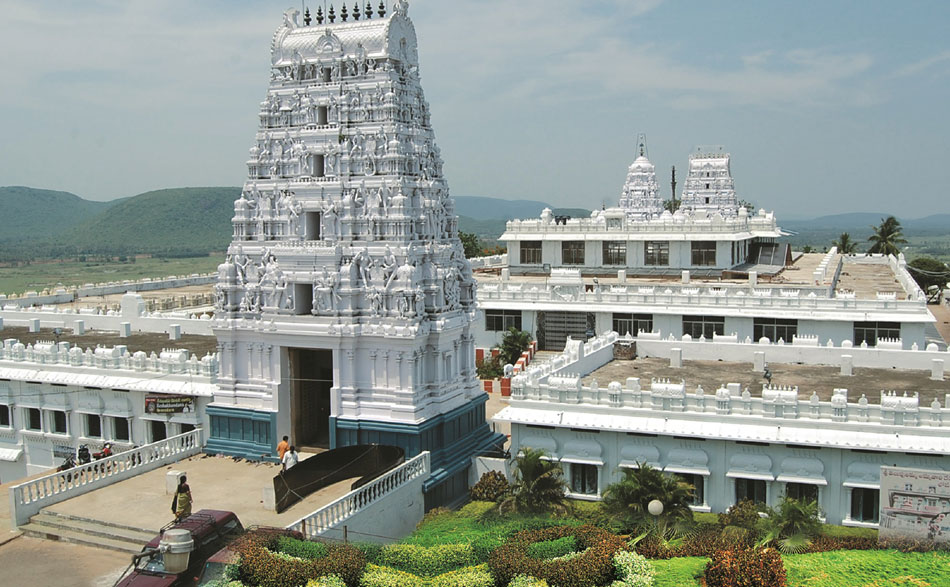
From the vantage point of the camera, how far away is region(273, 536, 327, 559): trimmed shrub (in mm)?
23031

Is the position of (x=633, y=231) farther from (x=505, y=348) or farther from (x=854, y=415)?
(x=854, y=415)

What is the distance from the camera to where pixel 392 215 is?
3344 cm

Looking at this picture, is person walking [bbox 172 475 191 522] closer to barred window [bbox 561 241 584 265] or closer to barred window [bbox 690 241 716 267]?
barred window [bbox 561 241 584 265]

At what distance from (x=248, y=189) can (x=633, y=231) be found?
40.0 m

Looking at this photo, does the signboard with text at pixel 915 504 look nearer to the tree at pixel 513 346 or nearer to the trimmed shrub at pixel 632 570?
the trimmed shrub at pixel 632 570

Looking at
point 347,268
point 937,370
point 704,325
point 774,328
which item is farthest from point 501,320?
point 937,370

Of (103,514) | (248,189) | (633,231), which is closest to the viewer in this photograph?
(103,514)

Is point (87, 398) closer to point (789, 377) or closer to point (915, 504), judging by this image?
point (789, 377)

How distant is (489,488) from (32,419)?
23394mm

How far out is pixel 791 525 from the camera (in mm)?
25703

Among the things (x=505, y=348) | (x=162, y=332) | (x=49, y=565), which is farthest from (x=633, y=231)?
(x=49, y=565)

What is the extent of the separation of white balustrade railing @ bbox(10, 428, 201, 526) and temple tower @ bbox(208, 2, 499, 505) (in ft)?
4.67

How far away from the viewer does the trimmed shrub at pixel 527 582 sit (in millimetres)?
21500

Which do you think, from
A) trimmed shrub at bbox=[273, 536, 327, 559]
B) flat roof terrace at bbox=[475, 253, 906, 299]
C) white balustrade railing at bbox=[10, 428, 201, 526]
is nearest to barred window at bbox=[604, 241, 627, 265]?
flat roof terrace at bbox=[475, 253, 906, 299]
